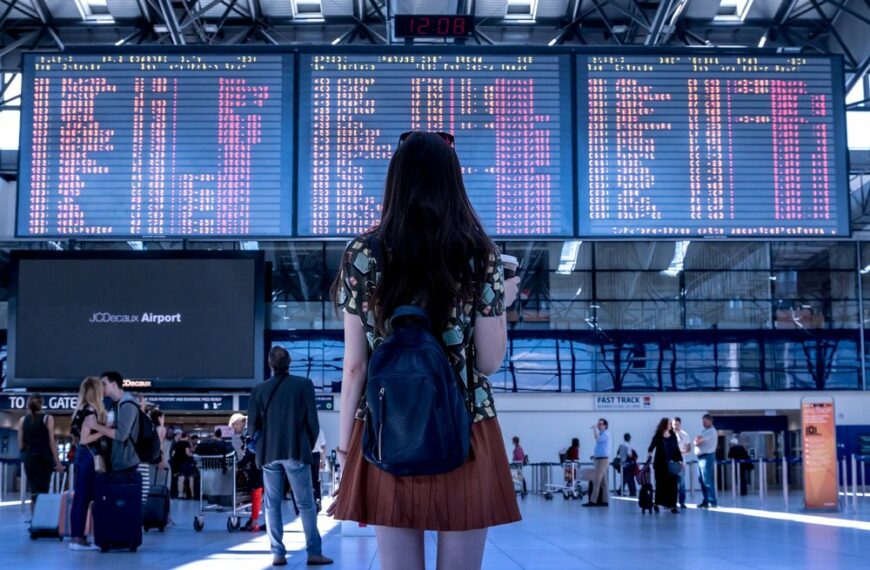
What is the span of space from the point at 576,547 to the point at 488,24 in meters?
20.1

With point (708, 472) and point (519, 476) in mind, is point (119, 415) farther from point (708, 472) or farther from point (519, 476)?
point (519, 476)

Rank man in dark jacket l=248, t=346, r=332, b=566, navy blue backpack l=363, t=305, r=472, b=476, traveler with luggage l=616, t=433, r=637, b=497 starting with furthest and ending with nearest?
traveler with luggage l=616, t=433, r=637, b=497 → man in dark jacket l=248, t=346, r=332, b=566 → navy blue backpack l=363, t=305, r=472, b=476

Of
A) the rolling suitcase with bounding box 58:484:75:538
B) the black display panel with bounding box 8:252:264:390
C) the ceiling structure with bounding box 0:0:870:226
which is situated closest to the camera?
the rolling suitcase with bounding box 58:484:75:538

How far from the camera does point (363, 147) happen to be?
14.3m

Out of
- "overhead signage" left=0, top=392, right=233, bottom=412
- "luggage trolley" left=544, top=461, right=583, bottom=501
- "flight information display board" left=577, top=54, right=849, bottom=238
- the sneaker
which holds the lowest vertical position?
"luggage trolley" left=544, top=461, right=583, bottom=501

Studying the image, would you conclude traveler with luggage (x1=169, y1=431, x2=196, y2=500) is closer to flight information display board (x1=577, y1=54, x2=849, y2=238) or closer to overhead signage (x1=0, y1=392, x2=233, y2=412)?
overhead signage (x1=0, y1=392, x2=233, y2=412)

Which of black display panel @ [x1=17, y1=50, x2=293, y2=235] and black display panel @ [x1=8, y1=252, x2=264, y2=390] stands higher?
black display panel @ [x1=17, y1=50, x2=293, y2=235]

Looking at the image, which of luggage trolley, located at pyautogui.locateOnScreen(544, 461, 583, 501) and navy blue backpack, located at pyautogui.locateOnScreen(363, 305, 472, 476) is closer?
navy blue backpack, located at pyautogui.locateOnScreen(363, 305, 472, 476)

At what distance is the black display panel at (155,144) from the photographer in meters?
14.4

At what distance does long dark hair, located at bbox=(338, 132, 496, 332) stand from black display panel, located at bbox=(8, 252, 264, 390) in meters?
15.0

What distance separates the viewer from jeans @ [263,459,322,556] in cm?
834

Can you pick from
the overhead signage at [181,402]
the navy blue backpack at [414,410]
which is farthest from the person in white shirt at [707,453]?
the navy blue backpack at [414,410]

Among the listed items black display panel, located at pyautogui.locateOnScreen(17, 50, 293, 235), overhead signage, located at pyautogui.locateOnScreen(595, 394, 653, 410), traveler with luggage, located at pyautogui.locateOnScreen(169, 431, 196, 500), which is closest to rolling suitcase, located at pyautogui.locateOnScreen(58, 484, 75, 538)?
black display panel, located at pyautogui.locateOnScreen(17, 50, 293, 235)

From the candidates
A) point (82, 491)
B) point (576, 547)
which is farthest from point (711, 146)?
point (82, 491)
